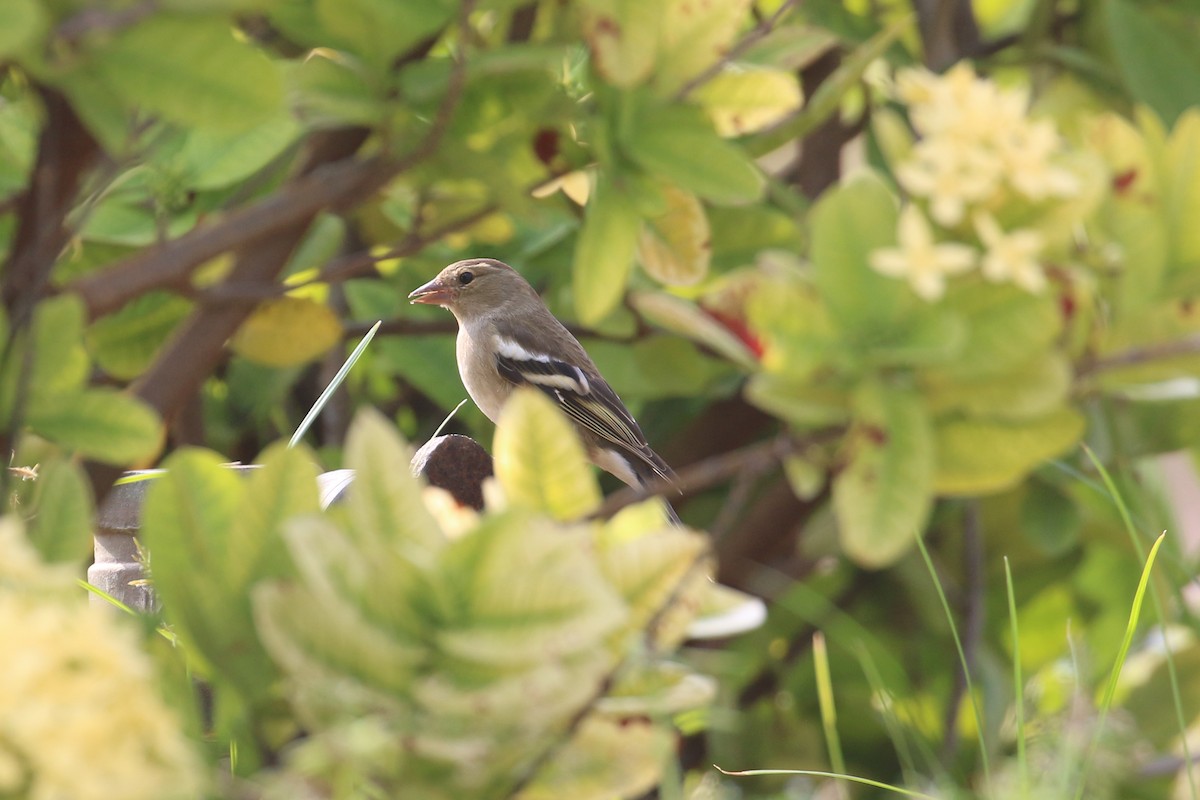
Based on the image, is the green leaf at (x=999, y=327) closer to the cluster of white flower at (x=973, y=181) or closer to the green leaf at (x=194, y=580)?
the cluster of white flower at (x=973, y=181)

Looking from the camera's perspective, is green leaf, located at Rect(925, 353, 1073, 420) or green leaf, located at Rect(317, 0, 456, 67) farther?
green leaf, located at Rect(317, 0, 456, 67)

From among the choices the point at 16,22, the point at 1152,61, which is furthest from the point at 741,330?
the point at 1152,61

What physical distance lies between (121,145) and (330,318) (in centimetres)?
88

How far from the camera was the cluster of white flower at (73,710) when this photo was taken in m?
0.68

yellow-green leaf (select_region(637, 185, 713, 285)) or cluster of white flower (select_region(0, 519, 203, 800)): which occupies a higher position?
cluster of white flower (select_region(0, 519, 203, 800))

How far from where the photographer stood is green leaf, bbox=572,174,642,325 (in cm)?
140

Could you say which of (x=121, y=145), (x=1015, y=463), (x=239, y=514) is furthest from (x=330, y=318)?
(x=1015, y=463)

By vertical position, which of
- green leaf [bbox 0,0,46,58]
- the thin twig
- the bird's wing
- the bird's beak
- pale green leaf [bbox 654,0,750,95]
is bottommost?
the bird's wing

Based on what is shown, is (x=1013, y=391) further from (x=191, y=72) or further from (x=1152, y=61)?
(x=1152, y=61)

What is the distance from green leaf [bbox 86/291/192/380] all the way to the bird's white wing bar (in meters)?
2.04

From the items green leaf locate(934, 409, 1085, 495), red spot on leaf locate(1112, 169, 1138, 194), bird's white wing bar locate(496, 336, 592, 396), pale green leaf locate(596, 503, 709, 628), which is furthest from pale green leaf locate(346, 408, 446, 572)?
bird's white wing bar locate(496, 336, 592, 396)

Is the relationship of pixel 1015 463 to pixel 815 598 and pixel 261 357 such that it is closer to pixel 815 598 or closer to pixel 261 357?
pixel 261 357

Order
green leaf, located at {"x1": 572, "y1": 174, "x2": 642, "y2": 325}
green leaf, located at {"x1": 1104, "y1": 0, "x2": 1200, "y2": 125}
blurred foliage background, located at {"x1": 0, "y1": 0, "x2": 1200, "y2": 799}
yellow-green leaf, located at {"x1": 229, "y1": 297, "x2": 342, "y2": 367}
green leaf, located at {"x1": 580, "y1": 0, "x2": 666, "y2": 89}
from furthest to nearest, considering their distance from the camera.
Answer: green leaf, located at {"x1": 1104, "y1": 0, "x2": 1200, "y2": 125}, yellow-green leaf, located at {"x1": 229, "y1": 297, "x2": 342, "y2": 367}, green leaf, located at {"x1": 572, "y1": 174, "x2": 642, "y2": 325}, green leaf, located at {"x1": 580, "y1": 0, "x2": 666, "y2": 89}, blurred foliage background, located at {"x1": 0, "y1": 0, "x2": 1200, "y2": 799}

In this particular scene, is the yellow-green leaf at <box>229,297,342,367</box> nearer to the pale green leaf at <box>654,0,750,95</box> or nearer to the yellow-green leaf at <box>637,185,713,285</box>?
the yellow-green leaf at <box>637,185,713,285</box>
